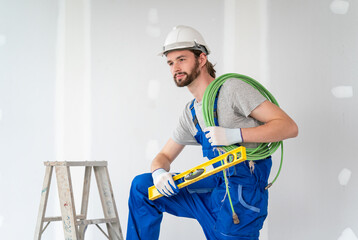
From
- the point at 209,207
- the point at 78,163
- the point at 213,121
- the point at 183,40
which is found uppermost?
the point at 183,40

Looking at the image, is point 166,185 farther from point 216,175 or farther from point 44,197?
point 44,197

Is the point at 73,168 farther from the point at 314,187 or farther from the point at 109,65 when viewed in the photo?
the point at 314,187

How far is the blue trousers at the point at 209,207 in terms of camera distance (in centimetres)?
221

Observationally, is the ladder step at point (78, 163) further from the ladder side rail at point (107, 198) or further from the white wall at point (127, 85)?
the white wall at point (127, 85)

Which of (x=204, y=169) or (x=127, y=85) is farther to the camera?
(x=127, y=85)

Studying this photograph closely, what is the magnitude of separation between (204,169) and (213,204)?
0.25 metres

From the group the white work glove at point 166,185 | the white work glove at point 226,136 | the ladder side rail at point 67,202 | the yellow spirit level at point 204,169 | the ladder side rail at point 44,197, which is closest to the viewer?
the yellow spirit level at point 204,169

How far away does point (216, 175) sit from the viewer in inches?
95.5

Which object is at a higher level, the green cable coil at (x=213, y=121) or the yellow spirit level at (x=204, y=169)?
the green cable coil at (x=213, y=121)

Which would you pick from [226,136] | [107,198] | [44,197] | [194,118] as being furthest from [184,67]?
[44,197]

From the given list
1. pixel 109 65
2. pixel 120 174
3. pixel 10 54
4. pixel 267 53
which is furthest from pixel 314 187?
pixel 10 54

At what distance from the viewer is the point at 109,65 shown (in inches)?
143

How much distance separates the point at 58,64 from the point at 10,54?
0.39 meters

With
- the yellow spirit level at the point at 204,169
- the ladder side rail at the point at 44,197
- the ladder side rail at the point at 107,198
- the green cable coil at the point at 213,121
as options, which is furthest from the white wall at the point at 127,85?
the yellow spirit level at the point at 204,169
